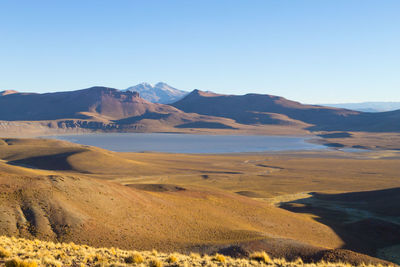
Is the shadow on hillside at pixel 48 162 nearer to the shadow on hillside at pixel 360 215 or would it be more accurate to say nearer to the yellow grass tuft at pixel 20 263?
the shadow on hillside at pixel 360 215

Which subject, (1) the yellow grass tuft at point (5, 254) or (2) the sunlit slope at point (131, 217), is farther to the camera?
(2) the sunlit slope at point (131, 217)

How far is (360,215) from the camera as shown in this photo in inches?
1673

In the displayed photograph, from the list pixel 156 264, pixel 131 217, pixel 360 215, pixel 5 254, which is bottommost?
pixel 360 215

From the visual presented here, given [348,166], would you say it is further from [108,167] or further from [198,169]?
[108,167]

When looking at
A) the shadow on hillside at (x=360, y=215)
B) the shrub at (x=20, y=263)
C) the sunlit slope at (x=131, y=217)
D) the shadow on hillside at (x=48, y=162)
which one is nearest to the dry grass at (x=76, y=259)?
the shrub at (x=20, y=263)

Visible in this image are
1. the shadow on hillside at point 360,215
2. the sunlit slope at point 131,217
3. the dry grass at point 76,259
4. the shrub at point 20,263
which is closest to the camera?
the shrub at point 20,263

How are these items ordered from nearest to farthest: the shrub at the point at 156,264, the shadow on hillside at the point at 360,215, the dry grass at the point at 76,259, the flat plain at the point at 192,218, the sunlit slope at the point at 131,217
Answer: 1. the dry grass at the point at 76,259
2. the shrub at the point at 156,264
3. the flat plain at the point at 192,218
4. the sunlit slope at the point at 131,217
5. the shadow on hillside at the point at 360,215

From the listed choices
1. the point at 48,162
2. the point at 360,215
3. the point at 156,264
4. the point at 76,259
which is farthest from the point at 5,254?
the point at 48,162

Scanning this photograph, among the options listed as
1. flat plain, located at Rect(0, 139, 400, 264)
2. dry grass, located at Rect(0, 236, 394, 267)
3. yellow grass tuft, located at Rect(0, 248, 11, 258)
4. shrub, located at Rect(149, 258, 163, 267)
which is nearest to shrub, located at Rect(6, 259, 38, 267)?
dry grass, located at Rect(0, 236, 394, 267)

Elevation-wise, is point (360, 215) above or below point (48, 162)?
above

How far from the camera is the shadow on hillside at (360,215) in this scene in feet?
106

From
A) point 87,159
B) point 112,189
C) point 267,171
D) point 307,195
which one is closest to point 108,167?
point 87,159

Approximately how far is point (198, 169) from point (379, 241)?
57.6 m

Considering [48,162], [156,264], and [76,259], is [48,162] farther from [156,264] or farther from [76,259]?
[156,264]
